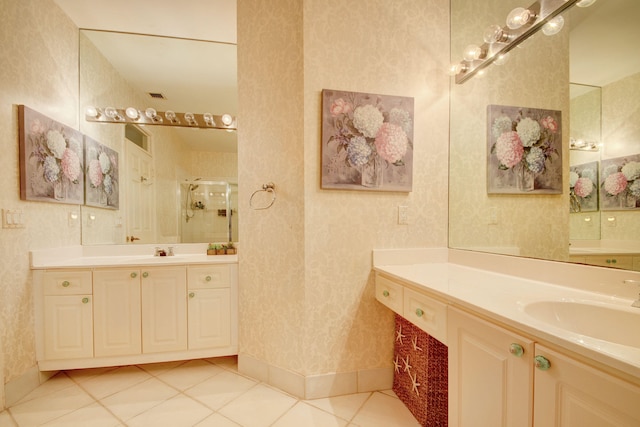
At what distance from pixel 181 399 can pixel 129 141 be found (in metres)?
2.09

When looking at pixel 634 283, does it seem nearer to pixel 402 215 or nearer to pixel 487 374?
pixel 487 374

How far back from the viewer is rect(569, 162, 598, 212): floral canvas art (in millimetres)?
1078

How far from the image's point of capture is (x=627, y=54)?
955 mm

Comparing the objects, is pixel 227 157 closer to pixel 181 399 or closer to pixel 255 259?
pixel 255 259

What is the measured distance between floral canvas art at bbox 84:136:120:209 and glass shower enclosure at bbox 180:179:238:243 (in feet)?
1.82

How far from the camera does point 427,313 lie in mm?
1183

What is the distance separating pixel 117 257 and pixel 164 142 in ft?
3.48

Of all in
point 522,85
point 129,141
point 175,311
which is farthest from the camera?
point 129,141

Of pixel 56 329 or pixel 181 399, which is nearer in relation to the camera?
pixel 181 399

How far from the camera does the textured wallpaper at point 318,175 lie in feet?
5.16

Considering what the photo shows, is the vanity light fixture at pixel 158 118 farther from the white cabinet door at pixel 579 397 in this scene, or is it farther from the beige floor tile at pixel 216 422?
the white cabinet door at pixel 579 397

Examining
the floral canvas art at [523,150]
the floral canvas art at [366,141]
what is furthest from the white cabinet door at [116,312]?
the floral canvas art at [523,150]

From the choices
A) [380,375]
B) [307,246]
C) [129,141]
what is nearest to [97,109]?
[129,141]

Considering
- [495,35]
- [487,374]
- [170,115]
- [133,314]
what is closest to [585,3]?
[495,35]
